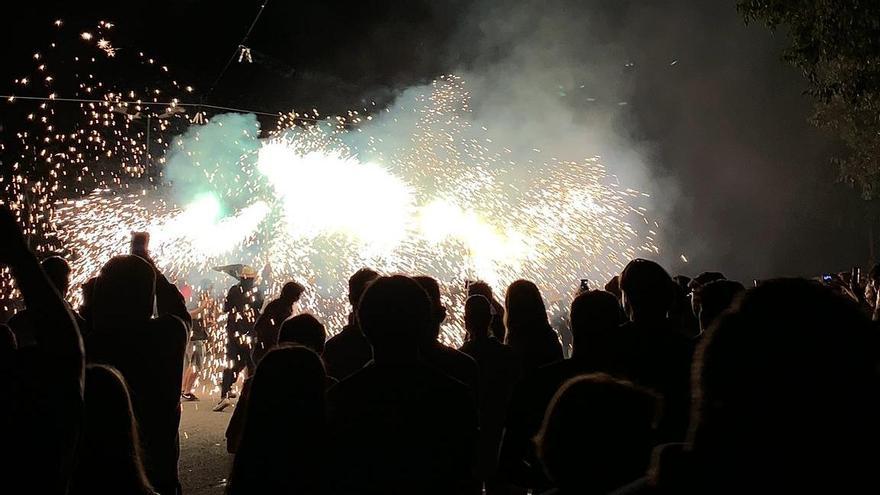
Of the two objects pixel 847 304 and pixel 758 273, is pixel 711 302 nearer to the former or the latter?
pixel 847 304

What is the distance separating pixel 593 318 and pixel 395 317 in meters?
1.28

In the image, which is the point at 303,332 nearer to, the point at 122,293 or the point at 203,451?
the point at 122,293

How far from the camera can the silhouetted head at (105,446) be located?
8.27ft

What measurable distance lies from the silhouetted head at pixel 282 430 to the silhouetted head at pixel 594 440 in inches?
35.1

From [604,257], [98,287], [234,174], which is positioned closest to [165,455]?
[98,287]

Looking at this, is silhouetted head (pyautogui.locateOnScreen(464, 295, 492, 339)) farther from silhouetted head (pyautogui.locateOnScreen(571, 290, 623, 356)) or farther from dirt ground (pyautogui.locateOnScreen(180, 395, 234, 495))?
dirt ground (pyautogui.locateOnScreen(180, 395, 234, 495))

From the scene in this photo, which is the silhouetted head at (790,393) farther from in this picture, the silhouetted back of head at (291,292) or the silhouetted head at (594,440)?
the silhouetted back of head at (291,292)

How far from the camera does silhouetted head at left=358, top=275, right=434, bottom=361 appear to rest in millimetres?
3064

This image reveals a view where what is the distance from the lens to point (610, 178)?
27469 mm

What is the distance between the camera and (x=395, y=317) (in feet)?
10.1

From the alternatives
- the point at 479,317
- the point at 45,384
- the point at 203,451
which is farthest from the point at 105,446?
the point at 203,451

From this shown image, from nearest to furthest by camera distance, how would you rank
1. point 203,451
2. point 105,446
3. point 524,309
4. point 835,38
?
1. point 105,446
2. point 524,309
3. point 203,451
4. point 835,38

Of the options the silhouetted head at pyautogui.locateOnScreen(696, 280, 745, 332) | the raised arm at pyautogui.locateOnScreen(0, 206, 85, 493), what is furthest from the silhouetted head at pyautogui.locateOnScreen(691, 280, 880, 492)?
the silhouetted head at pyautogui.locateOnScreen(696, 280, 745, 332)

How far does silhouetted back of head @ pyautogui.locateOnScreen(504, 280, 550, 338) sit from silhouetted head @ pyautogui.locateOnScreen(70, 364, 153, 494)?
334cm
